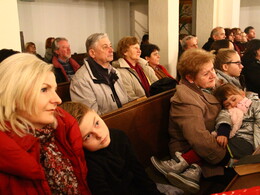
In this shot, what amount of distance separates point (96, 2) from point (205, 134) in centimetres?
731

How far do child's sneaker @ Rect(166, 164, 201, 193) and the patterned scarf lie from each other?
990mm

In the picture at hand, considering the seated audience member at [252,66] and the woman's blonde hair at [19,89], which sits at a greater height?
the woman's blonde hair at [19,89]

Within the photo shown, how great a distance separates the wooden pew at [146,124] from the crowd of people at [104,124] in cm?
13

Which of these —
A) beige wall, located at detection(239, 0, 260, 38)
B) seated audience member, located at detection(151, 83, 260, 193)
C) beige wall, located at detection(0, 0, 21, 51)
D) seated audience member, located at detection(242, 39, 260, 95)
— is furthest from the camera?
beige wall, located at detection(239, 0, 260, 38)

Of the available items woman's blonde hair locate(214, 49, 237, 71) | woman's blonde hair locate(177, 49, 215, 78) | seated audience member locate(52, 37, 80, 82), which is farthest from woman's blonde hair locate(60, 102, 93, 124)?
seated audience member locate(52, 37, 80, 82)

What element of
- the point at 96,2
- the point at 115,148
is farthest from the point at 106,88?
the point at 96,2

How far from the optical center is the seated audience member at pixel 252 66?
4.04 metres

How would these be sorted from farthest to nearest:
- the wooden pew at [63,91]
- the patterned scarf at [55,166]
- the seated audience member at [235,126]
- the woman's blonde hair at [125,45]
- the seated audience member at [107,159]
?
the woman's blonde hair at [125,45] → the wooden pew at [63,91] → the seated audience member at [235,126] → the seated audience member at [107,159] → the patterned scarf at [55,166]

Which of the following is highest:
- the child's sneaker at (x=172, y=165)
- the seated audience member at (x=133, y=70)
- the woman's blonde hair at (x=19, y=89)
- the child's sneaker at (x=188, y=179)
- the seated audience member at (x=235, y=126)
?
the woman's blonde hair at (x=19, y=89)

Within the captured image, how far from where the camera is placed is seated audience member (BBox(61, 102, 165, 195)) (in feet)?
5.16

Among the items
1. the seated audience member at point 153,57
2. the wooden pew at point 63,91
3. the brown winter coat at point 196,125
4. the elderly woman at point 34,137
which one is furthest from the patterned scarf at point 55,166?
the seated audience member at point 153,57

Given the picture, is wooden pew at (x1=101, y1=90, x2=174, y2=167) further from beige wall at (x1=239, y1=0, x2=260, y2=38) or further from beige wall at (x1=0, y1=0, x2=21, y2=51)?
beige wall at (x1=239, y1=0, x2=260, y2=38)

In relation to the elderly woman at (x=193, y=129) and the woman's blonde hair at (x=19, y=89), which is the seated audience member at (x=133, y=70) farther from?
the woman's blonde hair at (x=19, y=89)

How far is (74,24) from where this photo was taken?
812 cm
